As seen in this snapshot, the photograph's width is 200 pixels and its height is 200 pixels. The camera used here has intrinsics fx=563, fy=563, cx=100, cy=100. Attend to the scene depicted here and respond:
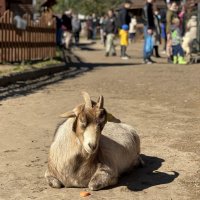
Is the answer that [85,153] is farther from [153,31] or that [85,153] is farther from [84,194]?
[153,31]

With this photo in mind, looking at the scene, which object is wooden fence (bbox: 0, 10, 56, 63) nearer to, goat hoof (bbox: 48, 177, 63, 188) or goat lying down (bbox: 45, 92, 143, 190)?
goat lying down (bbox: 45, 92, 143, 190)

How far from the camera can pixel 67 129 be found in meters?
4.87

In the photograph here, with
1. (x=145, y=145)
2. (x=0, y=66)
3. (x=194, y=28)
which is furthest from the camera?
(x=194, y=28)

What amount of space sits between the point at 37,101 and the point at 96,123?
5.99 metres

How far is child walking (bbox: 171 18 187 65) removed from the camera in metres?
18.9

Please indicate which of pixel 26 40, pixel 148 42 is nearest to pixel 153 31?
pixel 148 42

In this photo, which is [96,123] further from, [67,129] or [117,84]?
[117,84]

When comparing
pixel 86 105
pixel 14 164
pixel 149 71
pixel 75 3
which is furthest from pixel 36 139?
pixel 75 3

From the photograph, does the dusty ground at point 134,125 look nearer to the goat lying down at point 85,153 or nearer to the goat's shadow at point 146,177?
the goat's shadow at point 146,177

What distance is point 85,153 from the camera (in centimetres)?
471

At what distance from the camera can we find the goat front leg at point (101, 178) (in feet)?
15.9

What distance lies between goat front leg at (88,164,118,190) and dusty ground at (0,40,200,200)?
6 cm

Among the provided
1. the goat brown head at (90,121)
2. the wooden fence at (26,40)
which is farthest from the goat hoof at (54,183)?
the wooden fence at (26,40)

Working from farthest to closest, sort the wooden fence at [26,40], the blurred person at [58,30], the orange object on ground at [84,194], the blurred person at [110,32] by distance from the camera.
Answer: the blurred person at [110,32] < the blurred person at [58,30] < the wooden fence at [26,40] < the orange object on ground at [84,194]
